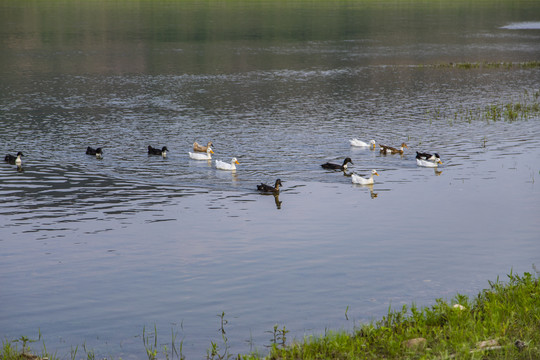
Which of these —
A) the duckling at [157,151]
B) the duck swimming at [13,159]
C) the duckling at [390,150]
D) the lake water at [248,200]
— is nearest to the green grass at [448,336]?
the lake water at [248,200]

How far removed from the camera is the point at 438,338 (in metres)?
13.6

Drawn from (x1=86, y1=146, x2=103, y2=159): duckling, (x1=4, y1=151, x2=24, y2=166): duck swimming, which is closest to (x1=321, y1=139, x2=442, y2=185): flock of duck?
(x1=86, y1=146, x2=103, y2=159): duckling

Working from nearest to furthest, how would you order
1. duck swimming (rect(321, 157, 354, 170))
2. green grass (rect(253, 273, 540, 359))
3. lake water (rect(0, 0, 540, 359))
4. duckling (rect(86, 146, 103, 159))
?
green grass (rect(253, 273, 540, 359))
lake water (rect(0, 0, 540, 359))
duck swimming (rect(321, 157, 354, 170))
duckling (rect(86, 146, 103, 159))

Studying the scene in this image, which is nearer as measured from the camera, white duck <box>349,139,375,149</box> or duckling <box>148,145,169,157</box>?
duckling <box>148,145,169,157</box>

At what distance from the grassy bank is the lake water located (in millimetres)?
1083

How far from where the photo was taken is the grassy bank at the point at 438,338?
12797mm

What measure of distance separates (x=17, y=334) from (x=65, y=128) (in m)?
29.8

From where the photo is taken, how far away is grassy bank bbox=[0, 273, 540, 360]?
12797 mm

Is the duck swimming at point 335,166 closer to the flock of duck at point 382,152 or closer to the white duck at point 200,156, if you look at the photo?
the flock of duck at point 382,152

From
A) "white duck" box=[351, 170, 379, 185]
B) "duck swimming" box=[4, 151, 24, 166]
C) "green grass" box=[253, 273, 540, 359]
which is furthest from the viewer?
"duck swimming" box=[4, 151, 24, 166]

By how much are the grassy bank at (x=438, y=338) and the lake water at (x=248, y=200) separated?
1.08 metres

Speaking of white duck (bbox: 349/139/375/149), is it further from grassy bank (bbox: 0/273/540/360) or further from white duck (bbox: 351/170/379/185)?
grassy bank (bbox: 0/273/540/360)

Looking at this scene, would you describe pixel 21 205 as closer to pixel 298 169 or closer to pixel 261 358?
pixel 298 169

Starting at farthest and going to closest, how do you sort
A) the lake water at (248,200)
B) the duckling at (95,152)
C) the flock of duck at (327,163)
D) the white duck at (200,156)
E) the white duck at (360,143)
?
the white duck at (360,143) < the duckling at (95,152) < the white duck at (200,156) < the flock of duck at (327,163) < the lake water at (248,200)
